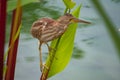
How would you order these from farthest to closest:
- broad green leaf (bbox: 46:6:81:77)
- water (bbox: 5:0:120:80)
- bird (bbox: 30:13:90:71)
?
water (bbox: 5:0:120:80), broad green leaf (bbox: 46:6:81:77), bird (bbox: 30:13:90:71)

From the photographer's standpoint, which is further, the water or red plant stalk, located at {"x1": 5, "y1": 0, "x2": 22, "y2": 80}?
the water

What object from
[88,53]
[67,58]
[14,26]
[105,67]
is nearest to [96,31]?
[88,53]

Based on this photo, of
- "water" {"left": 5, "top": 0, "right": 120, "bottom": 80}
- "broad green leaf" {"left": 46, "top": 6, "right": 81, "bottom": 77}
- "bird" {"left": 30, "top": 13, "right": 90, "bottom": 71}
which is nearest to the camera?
"bird" {"left": 30, "top": 13, "right": 90, "bottom": 71}

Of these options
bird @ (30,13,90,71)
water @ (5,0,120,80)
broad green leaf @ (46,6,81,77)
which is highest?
bird @ (30,13,90,71)

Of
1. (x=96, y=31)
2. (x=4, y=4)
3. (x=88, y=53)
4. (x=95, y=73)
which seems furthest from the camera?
(x=96, y=31)

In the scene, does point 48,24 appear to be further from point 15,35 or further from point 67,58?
point 67,58

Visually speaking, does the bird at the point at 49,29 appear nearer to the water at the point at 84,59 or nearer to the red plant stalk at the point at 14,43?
the red plant stalk at the point at 14,43

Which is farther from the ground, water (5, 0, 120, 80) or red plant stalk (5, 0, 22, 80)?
red plant stalk (5, 0, 22, 80)

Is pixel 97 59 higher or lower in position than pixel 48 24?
lower

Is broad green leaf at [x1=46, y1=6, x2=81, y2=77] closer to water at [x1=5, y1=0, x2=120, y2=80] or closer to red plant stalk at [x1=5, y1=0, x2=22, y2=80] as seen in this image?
red plant stalk at [x1=5, y1=0, x2=22, y2=80]

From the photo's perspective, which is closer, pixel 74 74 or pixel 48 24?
pixel 48 24

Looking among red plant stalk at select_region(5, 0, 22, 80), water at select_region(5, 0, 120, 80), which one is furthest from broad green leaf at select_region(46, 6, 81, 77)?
water at select_region(5, 0, 120, 80)
